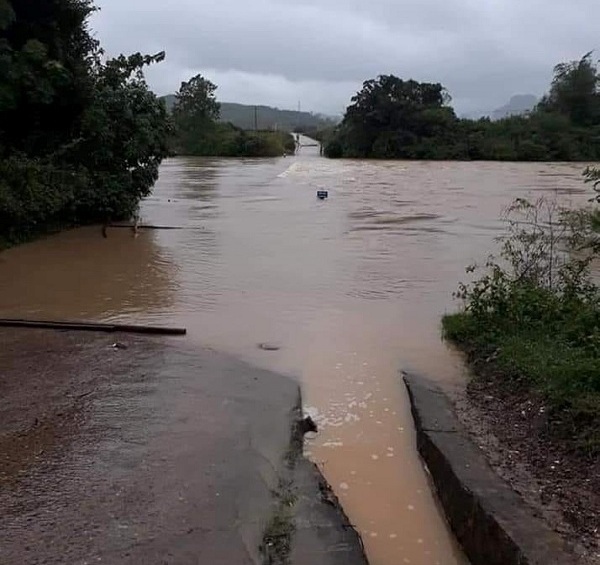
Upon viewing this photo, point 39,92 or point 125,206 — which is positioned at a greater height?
point 39,92

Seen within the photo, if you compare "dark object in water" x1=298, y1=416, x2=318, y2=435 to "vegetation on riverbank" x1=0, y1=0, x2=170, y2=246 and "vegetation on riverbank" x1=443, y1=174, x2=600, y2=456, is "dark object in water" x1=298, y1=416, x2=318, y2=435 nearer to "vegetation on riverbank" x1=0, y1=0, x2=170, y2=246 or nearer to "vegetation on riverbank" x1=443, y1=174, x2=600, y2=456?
"vegetation on riverbank" x1=443, y1=174, x2=600, y2=456

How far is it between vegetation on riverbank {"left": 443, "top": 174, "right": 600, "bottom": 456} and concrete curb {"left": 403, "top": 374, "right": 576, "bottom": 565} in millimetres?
696

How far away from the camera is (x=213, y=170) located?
1644 inches

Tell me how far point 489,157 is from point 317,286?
48228mm

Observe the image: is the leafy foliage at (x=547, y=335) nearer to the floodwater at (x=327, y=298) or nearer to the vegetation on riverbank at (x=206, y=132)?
the floodwater at (x=327, y=298)

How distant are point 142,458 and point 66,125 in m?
12.5

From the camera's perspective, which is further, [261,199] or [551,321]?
[261,199]

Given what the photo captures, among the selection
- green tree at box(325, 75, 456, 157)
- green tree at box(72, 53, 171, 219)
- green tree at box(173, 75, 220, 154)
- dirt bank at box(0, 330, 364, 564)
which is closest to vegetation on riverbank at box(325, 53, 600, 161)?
green tree at box(325, 75, 456, 157)

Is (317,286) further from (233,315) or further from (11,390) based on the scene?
(11,390)

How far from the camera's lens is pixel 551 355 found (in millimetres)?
5984

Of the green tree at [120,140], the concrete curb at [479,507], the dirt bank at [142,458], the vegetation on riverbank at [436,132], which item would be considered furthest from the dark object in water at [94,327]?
the vegetation on riverbank at [436,132]

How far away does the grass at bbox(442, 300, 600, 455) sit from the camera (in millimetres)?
4734

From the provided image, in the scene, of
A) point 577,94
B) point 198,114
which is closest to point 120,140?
point 198,114

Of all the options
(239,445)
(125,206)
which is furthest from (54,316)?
(125,206)
